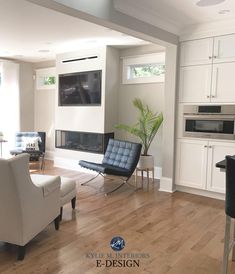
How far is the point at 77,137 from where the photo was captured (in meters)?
6.11

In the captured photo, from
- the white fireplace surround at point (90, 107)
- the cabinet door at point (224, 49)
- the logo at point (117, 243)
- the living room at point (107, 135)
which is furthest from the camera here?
the white fireplace surround at point (90, 107)

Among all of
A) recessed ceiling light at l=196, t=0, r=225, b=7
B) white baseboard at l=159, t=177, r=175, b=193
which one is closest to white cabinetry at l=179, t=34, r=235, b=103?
recessed ceiling light at l=196, t=0, r=225, b=7

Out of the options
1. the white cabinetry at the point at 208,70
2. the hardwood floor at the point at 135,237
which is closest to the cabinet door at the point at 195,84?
the white cabinetry at the point at 208,70

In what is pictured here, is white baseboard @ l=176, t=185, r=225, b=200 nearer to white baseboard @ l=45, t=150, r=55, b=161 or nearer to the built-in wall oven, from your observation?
the built-in wall oven

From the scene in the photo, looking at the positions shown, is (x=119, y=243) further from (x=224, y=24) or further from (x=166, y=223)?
(x=224, y=24)

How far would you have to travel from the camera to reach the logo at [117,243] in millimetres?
2665

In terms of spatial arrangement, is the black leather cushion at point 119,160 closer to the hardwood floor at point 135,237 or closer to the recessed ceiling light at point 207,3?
the hardwood floor at point 135,237

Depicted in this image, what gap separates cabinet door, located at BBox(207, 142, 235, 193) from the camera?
156 inches

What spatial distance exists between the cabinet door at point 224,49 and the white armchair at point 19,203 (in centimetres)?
296

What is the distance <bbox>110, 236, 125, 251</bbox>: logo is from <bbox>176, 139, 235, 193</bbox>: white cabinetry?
185 centimetres

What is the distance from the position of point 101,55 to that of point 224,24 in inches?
94.7

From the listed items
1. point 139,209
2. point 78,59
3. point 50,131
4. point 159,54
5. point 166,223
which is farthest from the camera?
point 50,131

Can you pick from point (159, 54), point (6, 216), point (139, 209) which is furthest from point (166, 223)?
point (159, 54)

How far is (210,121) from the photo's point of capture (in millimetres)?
4066
